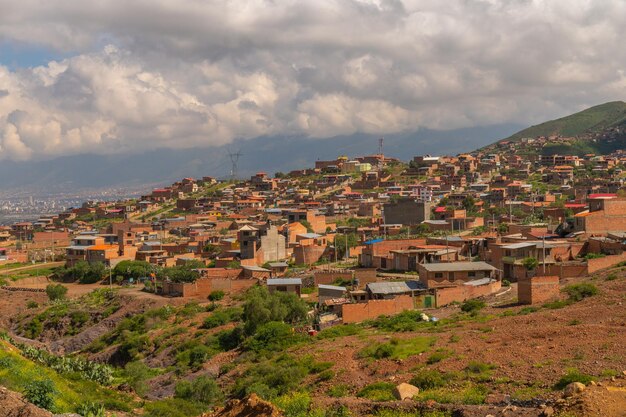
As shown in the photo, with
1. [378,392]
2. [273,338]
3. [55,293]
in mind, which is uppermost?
[378,392]

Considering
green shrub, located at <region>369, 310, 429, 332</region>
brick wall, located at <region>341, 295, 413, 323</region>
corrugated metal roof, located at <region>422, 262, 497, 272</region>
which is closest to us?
green shrub, located at <region>369, 310, 429, 332</region>

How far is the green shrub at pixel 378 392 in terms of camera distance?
1728cm

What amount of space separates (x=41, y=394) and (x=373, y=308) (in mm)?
17711

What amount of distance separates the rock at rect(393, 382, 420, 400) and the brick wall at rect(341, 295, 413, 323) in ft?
41.0

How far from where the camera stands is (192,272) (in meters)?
46.2

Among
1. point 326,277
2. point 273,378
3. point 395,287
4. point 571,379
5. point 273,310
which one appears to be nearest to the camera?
point 571,379

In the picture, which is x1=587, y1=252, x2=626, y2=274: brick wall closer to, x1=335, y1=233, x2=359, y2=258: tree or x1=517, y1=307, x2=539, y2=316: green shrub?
x1=517, y1=307, x2=539, y2=316: green shrub

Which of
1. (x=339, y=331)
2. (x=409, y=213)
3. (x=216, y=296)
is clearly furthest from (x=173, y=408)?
(x=409, y=213)

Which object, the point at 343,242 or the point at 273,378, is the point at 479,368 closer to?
the point at 273,378

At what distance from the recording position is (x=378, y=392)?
59.7 ft

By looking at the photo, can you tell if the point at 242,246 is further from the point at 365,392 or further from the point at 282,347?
the point at 365,392

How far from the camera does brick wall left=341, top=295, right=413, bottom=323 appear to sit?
3040 cm

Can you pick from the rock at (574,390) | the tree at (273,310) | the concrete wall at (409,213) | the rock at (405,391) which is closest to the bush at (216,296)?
the tree at (273,310)

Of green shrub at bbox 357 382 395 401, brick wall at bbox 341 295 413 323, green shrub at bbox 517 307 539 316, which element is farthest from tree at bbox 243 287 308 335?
green shrub at bbox 357 382 395 401
